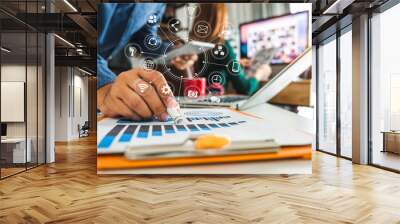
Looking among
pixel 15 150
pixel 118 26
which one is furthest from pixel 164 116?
pixel 15 150

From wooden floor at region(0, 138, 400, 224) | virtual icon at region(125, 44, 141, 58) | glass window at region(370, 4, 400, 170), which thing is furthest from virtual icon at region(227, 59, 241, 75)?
glass window at region(370, 4, 400, 170)

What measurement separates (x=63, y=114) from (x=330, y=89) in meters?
9.70

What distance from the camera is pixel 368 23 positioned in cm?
726

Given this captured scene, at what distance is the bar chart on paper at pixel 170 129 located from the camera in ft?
18.0

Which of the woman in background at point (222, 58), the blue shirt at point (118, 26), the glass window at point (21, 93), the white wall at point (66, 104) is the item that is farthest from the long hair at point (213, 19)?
the white wall at point (66, 104)

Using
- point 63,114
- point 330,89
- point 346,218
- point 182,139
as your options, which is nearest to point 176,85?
point 182,139

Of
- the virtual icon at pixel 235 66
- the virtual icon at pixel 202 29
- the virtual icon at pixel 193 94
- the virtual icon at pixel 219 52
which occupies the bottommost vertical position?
the virtual icon at pixel 193 94

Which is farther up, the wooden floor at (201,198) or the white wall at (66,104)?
the white wall at (66,104)

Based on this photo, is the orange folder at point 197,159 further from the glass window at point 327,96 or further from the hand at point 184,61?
the glass window at point 327,96

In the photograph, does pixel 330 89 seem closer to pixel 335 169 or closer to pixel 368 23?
pixel 368 23

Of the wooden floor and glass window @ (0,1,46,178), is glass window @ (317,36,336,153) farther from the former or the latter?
glass window @ (0,1,46,178)

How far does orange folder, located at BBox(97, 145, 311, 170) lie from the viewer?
18.2 ft

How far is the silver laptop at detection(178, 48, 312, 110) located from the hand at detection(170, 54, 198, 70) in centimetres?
59

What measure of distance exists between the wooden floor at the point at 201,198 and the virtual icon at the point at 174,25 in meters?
2.24
